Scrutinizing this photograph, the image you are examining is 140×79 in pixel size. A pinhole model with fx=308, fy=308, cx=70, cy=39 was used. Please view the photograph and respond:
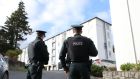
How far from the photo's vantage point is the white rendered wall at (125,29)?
1638cm

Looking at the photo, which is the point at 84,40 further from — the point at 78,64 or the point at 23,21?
the point at 23,21

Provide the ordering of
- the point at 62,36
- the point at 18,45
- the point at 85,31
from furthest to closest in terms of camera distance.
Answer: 1. the point at 62,36
2. the point at 85,31
3. the point at 18,45

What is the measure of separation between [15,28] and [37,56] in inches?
1952

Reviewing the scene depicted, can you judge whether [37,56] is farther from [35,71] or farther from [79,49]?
[79,49]

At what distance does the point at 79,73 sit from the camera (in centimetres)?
649

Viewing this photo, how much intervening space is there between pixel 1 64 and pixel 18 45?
47.2 meters

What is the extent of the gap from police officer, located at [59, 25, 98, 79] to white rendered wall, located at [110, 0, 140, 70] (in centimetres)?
970

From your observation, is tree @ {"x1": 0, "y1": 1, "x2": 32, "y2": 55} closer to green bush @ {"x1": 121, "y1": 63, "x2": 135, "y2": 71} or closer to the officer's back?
green bush @ {"x1": 121, "y1": 63, "x2": 135, "y2": 71}

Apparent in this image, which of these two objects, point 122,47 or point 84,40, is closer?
point 84,40

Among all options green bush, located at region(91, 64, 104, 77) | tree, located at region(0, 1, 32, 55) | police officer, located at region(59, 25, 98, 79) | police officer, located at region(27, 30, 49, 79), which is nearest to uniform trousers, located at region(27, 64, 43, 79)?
police officer, located at region(27, 30, 49, 79)

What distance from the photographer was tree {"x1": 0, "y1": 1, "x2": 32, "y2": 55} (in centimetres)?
5572

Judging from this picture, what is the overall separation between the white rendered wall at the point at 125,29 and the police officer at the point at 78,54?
9701 millimetres

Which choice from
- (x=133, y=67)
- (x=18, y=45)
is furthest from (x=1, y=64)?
(x=18, y=45)

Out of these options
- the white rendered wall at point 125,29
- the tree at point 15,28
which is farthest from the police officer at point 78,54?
the tree at point 15,28
